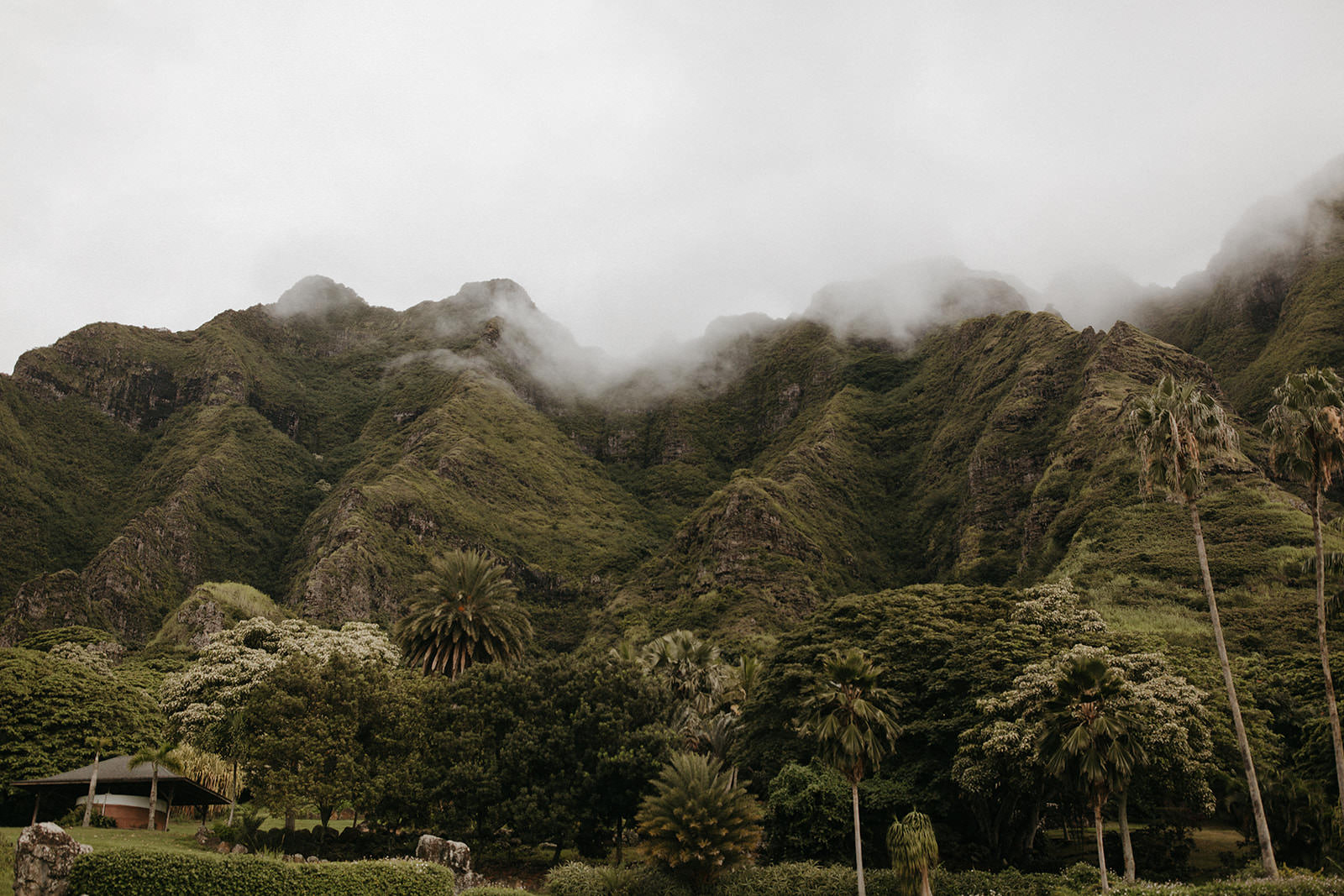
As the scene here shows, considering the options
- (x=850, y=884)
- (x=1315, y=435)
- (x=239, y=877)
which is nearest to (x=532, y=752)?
(x=850, y=884)

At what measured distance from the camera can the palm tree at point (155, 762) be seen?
4397cm

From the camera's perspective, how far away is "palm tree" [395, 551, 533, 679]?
5803 cm

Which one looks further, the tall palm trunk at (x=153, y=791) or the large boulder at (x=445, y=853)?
the tall palm trunk at (x=153, y=791)

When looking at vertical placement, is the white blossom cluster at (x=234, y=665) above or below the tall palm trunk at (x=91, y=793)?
above

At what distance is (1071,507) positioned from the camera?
11569cm

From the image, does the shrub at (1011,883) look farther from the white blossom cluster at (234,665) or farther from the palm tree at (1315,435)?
the white blossom cluster at (234,665)

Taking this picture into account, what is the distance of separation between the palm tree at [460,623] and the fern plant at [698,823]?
25.0 metres

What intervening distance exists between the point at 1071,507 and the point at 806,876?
9453cm

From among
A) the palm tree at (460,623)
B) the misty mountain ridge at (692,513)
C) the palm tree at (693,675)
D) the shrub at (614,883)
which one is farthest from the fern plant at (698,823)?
the misty mountain ridge at (692,513)

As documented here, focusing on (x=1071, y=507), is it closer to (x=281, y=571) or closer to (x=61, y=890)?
(x=61, y=890)

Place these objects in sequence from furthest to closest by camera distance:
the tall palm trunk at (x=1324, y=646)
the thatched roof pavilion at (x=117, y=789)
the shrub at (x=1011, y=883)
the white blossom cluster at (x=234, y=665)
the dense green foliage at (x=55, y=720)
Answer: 1. the white blossom cluster at (x=234, y=665)
2. the dense green foliage at (x=55, y=720)
3. the thatched roof pavilion at (x=117, y=789)
4. the shrub at (x=1011, y=883)
5. the tall palm trunk at (x=1324, y=646)

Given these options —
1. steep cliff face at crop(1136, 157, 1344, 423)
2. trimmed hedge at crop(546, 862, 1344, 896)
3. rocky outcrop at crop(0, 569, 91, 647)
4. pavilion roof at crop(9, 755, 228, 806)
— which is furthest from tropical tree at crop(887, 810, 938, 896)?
rocky outcrop at crop(0, 569, 91, 647)

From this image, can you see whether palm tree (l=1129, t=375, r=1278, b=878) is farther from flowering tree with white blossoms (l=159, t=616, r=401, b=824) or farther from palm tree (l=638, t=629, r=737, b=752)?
flowering tree with white blossoms (l=159, t=616, r=401, b=824)

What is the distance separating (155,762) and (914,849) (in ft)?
124
